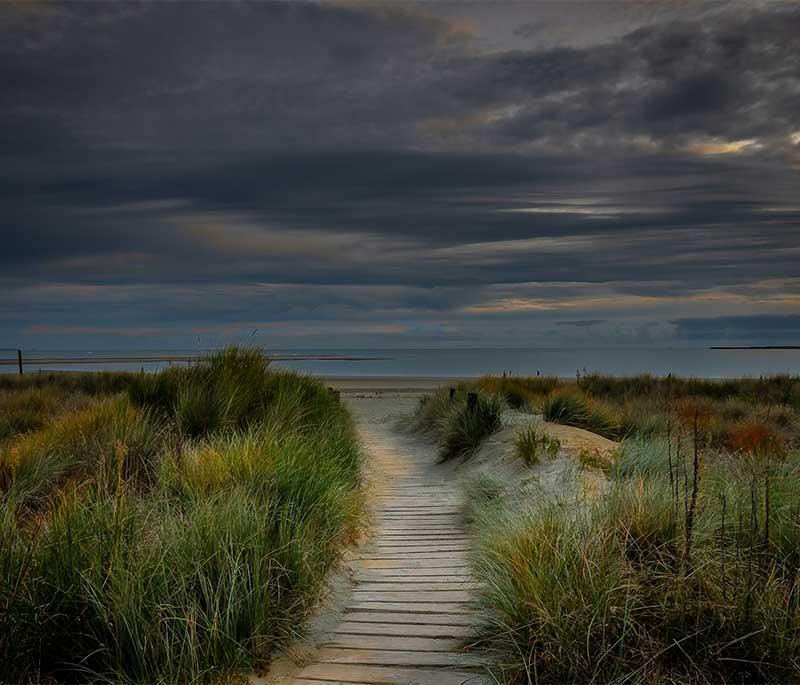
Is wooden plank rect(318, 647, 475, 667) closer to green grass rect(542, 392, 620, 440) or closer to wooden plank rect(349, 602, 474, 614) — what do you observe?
wooden plank rect(349, 602, 474, 614)

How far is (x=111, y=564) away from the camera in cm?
420

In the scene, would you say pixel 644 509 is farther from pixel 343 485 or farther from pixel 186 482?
pixel 186 482

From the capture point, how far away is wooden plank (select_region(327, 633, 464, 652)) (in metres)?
4.74

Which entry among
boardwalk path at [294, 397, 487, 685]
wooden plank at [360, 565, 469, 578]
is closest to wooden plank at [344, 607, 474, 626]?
boardwalk path at [294, 397, 487, 685]

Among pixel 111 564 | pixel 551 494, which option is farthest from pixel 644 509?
pixel 111 564

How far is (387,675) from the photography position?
14.3 feet

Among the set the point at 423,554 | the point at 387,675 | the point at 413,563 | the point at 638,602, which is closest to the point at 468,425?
the point at 423,554

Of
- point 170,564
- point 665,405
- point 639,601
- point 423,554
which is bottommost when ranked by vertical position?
point 423,554

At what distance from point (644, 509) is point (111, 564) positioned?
4.02 metres

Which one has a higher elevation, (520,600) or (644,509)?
(644,509)

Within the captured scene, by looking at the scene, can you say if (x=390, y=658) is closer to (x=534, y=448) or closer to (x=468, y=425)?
(x=534, y=448)

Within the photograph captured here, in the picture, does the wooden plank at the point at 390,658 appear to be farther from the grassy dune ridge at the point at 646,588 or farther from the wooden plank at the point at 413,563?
the wooden plank at the point at 413,563

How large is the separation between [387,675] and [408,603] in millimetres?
1283

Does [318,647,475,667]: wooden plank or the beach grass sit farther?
the beach grass
